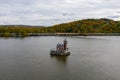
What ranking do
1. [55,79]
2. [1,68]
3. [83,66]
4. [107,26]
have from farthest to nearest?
[107,26] → [83,66] → [1,68] → [55,79]

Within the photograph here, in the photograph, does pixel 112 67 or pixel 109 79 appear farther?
pixel 112 67

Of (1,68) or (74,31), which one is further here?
(74,31)

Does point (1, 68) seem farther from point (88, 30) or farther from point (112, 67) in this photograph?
point (88, 30)

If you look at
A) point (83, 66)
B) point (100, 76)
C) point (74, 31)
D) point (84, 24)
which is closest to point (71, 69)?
point (83, 66)

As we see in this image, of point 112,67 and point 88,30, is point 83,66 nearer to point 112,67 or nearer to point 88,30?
point 112,67

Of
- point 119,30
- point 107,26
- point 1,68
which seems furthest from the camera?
point 107,26

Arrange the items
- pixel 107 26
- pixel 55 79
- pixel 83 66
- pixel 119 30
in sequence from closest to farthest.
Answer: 1. pixel 55 79
2. pixel 83 66
3. pixel 119 30
4. pixel 107 26

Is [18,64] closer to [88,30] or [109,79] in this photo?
[109,79]

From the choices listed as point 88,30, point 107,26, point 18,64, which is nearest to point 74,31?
point 88,30

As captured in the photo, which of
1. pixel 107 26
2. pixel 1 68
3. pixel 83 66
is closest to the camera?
pixel 1 68
